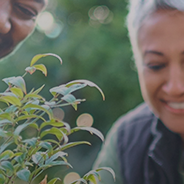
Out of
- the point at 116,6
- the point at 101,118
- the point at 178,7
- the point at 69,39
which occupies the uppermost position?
the point at 116,6

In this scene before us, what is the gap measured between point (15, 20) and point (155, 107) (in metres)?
0.70

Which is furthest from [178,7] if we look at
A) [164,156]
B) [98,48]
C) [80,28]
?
[80,28]

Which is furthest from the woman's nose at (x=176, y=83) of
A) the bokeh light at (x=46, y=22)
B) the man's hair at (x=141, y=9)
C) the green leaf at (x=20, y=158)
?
the bokeh light at (x=46, y=22)

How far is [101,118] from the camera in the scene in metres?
3.67

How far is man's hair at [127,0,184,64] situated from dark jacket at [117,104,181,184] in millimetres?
368

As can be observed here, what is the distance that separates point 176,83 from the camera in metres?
1.09

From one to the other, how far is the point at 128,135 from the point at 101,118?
2.28 m

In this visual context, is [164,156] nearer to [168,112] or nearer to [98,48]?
[168,112]

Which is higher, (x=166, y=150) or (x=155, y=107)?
(x=155, y=107)

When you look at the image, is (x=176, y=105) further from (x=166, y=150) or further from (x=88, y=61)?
(x=88, y=61)

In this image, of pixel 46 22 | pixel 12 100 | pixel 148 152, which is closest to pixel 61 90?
pixel 12 100

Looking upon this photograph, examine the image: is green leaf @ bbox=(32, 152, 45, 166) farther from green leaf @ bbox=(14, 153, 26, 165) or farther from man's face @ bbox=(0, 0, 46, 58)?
man's face @ bbox=(0, 0, 46, 58)

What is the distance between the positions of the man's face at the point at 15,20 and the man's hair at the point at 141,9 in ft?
1.37

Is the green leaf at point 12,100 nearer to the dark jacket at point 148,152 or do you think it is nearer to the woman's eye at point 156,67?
the woman's eye at point 156,67
